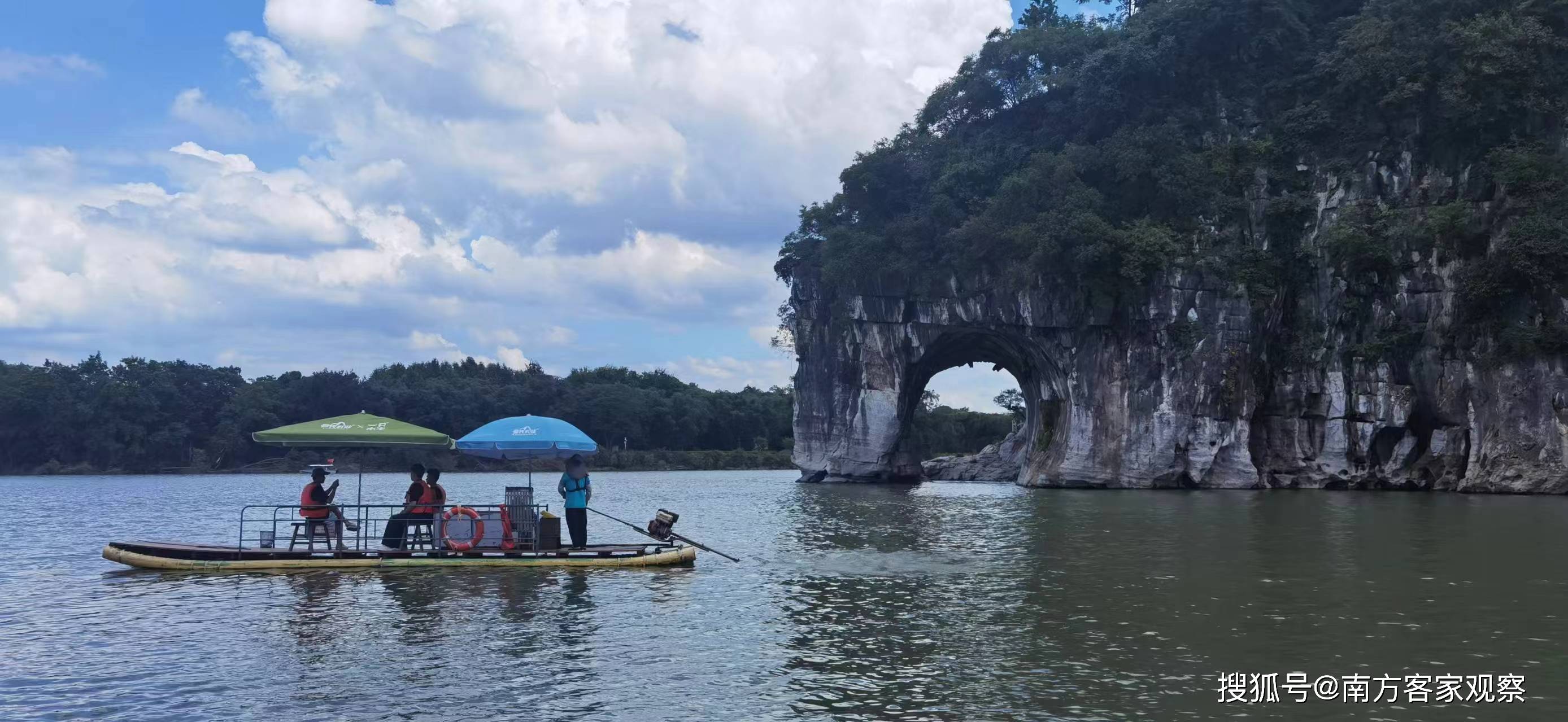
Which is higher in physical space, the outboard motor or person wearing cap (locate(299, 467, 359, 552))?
person wearing cap (locate(299, 467, 359, 552))

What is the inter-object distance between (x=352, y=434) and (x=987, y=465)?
55.7m

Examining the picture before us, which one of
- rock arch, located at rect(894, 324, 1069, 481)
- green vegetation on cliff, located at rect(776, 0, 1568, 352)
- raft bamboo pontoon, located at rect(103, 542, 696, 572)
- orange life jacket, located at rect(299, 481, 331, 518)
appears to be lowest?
raft bamboo pontoon, located at rect(103, 542, 696, 572)

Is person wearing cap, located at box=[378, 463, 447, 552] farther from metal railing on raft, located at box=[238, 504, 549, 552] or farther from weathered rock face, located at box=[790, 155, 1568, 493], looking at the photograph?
weathered rock face, located at box=[790, 155, 1568, 493]

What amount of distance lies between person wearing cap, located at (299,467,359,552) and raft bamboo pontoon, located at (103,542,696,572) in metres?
0.46

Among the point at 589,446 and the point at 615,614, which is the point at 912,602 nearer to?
the point at 615,614

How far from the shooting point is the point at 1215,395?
1970 inches

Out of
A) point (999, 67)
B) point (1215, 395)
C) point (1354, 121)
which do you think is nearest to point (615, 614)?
point (1215, 395)

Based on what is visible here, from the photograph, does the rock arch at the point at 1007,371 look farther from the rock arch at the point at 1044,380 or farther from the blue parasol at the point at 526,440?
the blue parasol at the point at 526,440

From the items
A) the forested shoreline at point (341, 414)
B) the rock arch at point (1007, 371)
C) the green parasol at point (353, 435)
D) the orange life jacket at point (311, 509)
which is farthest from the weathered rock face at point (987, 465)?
the orange life jacket at point (311, 509)

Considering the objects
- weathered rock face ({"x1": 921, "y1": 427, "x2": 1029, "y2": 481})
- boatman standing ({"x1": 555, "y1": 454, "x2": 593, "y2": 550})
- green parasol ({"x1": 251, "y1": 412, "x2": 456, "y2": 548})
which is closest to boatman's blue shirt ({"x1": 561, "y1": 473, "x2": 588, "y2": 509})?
boatman standing ({"x1": 555, "y1": 454, "x2": 593, "y2": 550})

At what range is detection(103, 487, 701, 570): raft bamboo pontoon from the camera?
1902 cm

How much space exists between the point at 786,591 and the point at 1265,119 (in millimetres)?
44777

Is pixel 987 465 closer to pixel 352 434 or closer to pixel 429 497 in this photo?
pixel 429 497

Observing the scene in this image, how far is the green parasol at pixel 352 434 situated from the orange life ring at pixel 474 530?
1252 mm
